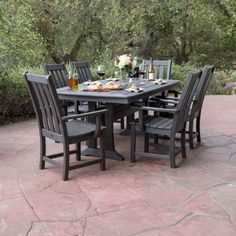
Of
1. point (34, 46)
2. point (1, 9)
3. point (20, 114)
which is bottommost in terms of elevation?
point (20, 114)

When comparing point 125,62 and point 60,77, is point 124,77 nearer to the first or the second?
point 125,62

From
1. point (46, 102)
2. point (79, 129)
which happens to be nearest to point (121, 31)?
point (79, 129)

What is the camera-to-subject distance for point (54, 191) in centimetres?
322

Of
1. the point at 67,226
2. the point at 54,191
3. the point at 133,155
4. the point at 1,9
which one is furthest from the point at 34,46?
the point at 67,226

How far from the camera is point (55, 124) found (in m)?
3.51

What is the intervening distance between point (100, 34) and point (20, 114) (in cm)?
603

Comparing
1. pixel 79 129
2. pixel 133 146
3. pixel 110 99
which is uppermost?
pixel 110 99

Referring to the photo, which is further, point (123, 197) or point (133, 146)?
point (133, 146)

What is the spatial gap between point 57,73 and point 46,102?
172cm

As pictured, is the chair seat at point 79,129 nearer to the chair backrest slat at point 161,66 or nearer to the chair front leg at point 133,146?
the chair front leg at point 133,146

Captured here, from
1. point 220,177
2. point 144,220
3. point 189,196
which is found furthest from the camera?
point 220,177

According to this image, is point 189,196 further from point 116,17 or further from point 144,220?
point 116,17

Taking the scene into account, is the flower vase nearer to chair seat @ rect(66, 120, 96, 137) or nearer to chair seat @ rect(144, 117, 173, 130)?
chair seat @ rect(144, 117, 173, 130)

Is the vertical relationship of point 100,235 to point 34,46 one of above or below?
below
